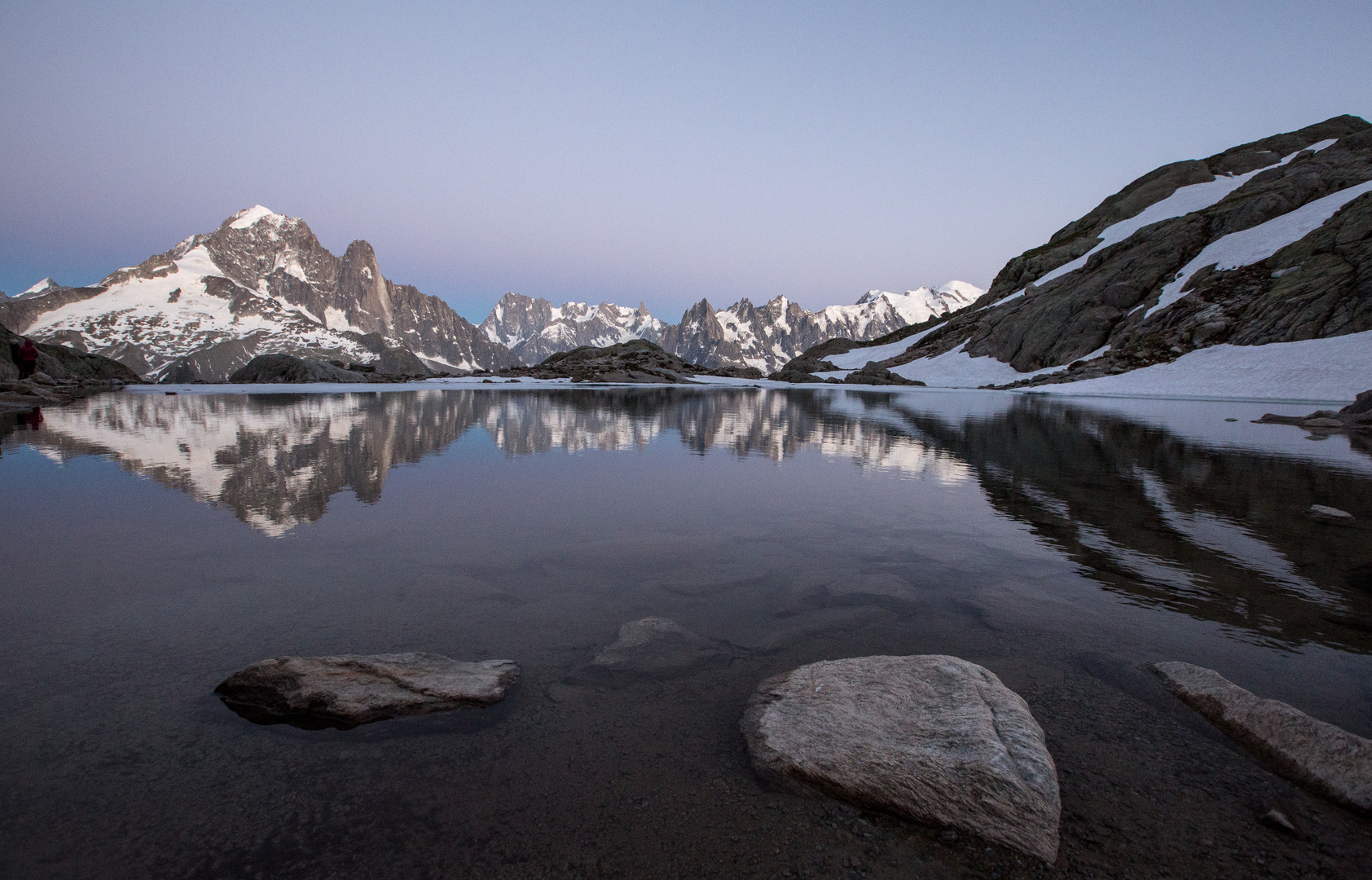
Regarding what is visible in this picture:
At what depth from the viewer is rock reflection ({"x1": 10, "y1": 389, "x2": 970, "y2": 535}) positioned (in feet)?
45.1

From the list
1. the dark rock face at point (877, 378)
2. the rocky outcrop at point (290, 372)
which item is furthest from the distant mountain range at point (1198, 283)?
the rocky outcrop at point (290, 372)

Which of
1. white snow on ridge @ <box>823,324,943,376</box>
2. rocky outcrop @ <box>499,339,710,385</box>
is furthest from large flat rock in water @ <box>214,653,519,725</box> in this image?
white snow on ridge @ <box>823,324,943,376</box>

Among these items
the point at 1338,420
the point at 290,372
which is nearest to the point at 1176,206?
the point at 1338,420

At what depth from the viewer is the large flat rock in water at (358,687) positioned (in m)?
4.83

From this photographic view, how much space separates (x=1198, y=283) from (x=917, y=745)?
10140 centimetres

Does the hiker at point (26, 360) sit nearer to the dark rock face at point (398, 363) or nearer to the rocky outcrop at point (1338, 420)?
the rocky outcrop at point (1338, 420)

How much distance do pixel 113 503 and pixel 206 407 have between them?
110ft

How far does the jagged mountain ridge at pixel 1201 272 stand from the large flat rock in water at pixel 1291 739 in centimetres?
7606

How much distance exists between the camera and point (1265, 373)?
60219 millimetres

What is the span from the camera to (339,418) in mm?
30969

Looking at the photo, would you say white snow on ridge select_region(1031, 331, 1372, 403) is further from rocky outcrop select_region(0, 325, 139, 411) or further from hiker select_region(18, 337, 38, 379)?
hiker select_region(18, 337, 38, 379)

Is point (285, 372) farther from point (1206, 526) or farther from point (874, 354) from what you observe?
point (874, 354)

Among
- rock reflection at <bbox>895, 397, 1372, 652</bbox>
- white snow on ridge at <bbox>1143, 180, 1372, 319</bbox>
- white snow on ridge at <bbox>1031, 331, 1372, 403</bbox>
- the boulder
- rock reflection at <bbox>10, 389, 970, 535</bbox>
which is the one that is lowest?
rock reflection at <bbox>895, 397, 1372, 652</bbox>

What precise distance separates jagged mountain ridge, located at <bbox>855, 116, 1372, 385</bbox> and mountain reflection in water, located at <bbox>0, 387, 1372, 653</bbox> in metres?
50.2
